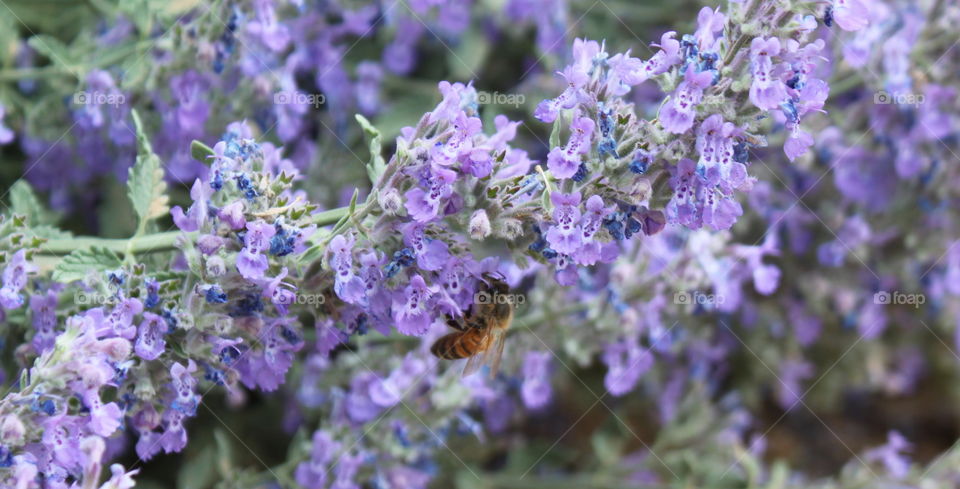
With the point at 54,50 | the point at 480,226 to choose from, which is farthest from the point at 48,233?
the point at 480,226

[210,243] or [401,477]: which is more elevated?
[210,243]

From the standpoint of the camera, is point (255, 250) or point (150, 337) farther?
point (150, 337)

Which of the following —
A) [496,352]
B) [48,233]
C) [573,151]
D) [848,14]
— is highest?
[848,14]

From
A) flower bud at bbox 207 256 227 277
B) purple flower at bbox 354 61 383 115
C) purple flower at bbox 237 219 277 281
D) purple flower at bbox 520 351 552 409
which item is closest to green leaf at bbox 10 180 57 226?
flower bud at bbox 207 256 227 277

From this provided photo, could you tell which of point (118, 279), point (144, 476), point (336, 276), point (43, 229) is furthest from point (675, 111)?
point (144, 476)

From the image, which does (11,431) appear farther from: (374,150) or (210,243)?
(374,150)

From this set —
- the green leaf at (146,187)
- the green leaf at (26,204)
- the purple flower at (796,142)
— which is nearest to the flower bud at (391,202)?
the green leaf at (146,187)
